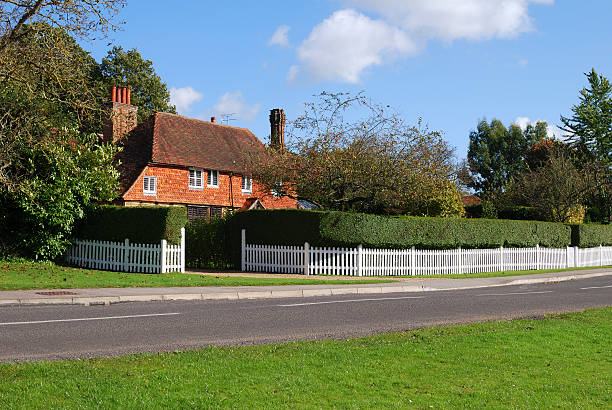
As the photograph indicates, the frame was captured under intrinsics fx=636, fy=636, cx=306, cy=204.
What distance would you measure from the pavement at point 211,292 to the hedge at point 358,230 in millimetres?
3439

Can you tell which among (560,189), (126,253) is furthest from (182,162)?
(560,189)

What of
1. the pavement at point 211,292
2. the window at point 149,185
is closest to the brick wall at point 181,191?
the window at point 149,185

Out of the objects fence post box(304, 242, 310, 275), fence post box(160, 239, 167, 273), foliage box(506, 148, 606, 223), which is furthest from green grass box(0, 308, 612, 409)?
foliage box(506, 148, 606, 223)

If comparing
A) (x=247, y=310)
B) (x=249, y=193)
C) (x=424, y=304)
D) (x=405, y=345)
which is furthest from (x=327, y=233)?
(x=249, y=193)

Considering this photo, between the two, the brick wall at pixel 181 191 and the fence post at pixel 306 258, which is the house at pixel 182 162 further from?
the fence post at pixel 306 258

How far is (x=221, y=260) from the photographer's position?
89.6 feet

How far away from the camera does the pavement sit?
14.6 metres

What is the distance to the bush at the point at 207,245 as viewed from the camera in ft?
89.0

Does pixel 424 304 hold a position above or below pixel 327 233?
below

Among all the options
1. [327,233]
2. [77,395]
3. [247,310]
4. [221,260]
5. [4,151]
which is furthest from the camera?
[221,260]

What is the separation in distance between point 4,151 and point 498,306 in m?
17.8

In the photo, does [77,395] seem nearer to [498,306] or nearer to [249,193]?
[498,306]

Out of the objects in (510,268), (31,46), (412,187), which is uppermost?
(31,46)

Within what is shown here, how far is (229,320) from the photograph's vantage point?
1195cm
